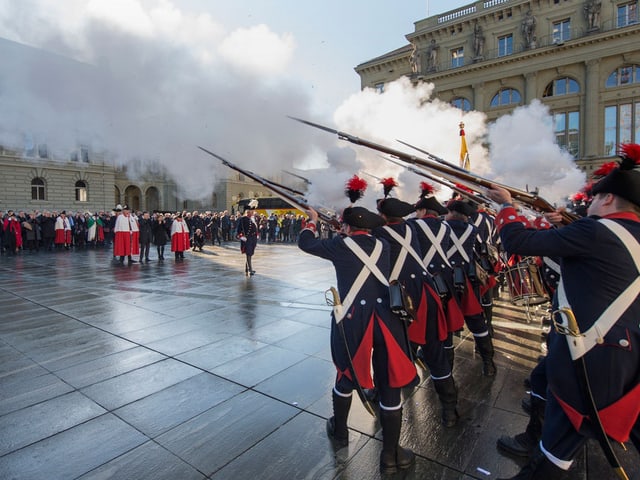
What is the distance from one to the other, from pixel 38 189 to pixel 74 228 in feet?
49.3

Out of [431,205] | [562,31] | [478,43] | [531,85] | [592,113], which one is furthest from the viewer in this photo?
[478,43]

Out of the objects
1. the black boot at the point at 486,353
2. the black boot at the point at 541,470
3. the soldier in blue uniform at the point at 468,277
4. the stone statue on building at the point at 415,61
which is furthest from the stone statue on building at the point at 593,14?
the black boot at the point at 541,470

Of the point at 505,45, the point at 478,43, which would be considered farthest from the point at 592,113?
the point at 478,43

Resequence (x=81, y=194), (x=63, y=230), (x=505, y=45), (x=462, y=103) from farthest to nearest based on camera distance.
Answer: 1. (x=462, y=103)
2. (x=505, y=45)
3. (x=81, y=194)
4. (x=63, y=230)

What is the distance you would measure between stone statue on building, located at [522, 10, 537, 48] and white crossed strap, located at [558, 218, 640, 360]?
37.4 meters

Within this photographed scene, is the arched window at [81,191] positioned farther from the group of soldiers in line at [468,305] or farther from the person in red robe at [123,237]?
the group of soldiers in line at [468,305]

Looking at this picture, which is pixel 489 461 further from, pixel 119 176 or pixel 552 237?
pixel 119 176

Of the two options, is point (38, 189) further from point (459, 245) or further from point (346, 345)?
point (346, 345)

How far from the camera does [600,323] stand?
2006mm

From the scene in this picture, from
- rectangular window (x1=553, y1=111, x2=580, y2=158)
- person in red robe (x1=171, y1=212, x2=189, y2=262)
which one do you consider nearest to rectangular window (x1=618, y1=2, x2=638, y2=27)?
rectangular window (x1=553, y1=111, x2=580, y2=158)

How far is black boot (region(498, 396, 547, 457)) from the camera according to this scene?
279 cm

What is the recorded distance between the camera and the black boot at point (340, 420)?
115 inches

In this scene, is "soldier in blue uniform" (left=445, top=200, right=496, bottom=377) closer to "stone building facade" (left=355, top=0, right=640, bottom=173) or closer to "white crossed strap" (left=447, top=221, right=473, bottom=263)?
"white crossed strap" (left=447, top=221, right=473, bottom=263)

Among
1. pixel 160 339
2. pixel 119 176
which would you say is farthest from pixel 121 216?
pixel 119 176
